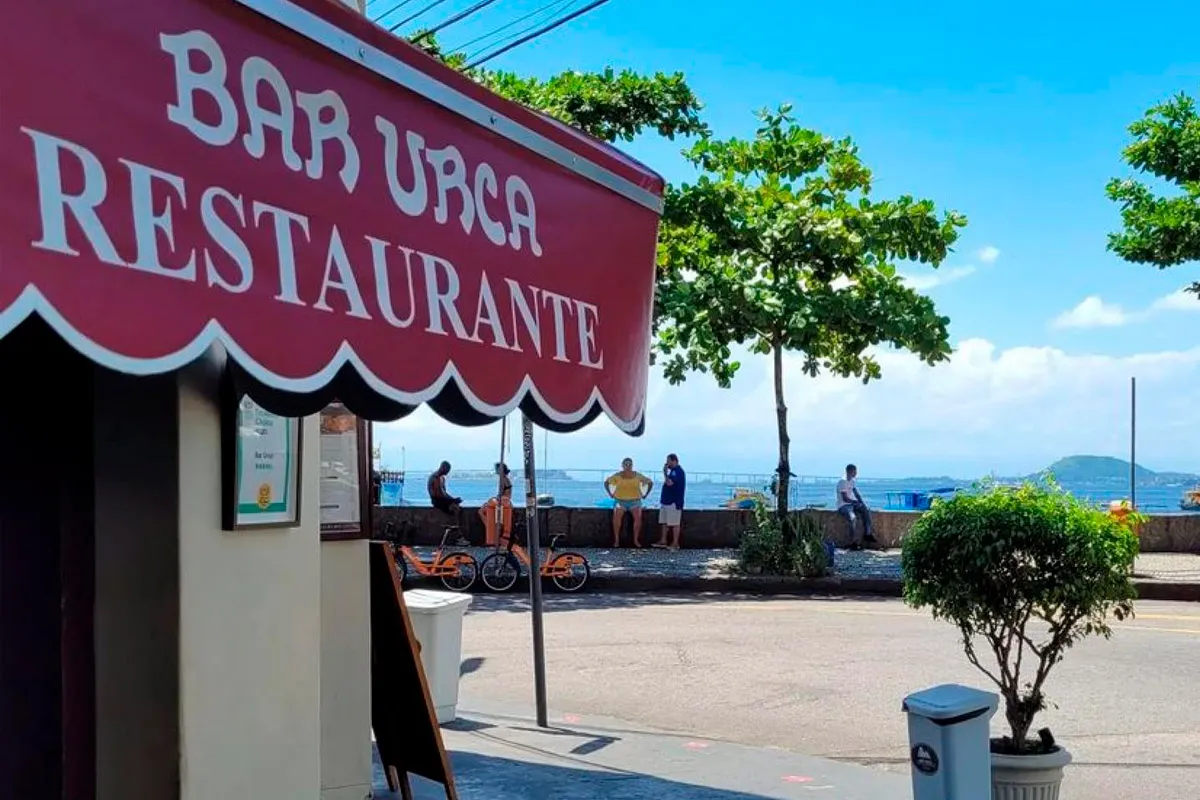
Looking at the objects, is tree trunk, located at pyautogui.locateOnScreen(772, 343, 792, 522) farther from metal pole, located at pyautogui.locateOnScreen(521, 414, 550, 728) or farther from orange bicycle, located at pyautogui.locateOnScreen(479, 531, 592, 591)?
metal pole, located at pyautogui.locateOnScreen(521, 414, 550, 728)

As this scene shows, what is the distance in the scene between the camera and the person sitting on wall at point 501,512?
18.3m

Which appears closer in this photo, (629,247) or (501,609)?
(629,247)

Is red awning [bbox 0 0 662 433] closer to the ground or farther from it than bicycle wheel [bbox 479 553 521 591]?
farther from it

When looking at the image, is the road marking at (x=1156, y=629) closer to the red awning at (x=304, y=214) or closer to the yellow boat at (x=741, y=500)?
the yellow boat at (x=741, y=500)

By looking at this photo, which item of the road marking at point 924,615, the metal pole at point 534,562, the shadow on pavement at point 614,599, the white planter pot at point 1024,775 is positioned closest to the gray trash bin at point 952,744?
the white planter pot at point 1024,775

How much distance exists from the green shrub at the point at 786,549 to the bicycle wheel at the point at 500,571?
11.4ft

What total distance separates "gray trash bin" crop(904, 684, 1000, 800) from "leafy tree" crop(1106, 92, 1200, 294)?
13.2 meters

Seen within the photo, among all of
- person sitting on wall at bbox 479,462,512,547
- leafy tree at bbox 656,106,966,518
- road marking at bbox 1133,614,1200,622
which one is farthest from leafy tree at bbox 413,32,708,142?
road marking at bbox 1133,614,1200,622

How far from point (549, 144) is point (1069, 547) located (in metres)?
3.44

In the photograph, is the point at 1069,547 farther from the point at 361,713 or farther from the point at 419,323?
the point at 419,323

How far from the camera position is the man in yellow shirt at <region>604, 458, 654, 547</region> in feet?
69.0

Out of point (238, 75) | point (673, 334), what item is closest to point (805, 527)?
point (673, 334)

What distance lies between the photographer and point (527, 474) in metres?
8.24

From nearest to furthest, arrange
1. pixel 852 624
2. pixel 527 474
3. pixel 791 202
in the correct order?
pixel 527 474
pixel 852 624
pixel 791 202
